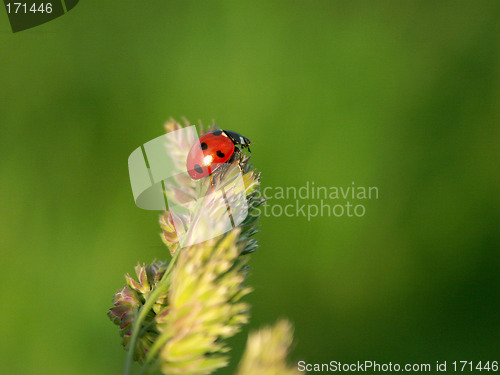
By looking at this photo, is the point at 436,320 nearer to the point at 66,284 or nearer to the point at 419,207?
the point at 419,207

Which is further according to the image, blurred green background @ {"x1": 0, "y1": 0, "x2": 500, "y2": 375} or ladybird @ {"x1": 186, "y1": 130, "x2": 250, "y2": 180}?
blurred green background @ {"x1": 0, "y1": 0, "x2": 500, "y2": 375}

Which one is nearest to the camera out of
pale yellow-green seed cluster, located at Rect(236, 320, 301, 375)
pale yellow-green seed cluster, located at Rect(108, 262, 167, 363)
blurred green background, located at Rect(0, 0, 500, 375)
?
pale yellow-green seed cluster, located at Rect(236, 320, 301, 375)

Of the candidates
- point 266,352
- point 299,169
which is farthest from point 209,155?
point 299,169

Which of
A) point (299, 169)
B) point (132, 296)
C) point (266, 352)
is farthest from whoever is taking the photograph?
point (299, 169)

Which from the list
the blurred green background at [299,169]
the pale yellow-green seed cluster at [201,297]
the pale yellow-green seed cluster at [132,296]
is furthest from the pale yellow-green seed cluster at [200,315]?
the blurred green background at [299,169]

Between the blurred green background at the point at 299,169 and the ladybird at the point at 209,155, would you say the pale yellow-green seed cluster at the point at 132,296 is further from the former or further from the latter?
the blurred green background at the point at 299,169

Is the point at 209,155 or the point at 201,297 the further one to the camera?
the point at 209,155

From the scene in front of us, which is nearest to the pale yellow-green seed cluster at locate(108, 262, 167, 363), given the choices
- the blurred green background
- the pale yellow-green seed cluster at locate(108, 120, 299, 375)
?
the pale yellow-green seed cluster at locate(108, 120, 299, 375)

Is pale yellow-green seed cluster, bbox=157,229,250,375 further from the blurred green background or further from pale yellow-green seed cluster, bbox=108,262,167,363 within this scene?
the blurred green background

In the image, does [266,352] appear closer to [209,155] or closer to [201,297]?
[201,297]
